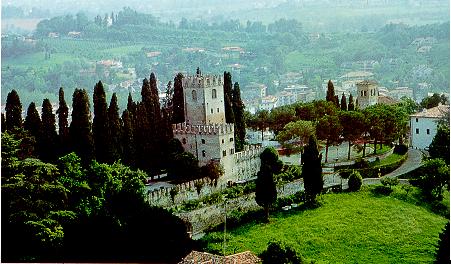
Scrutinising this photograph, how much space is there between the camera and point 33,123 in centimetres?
1302

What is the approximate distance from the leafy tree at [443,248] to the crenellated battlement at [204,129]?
3.84 meters

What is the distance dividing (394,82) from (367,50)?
0.67 metres

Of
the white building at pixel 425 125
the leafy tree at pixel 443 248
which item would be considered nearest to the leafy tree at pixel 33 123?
the white building at pixel 425 125

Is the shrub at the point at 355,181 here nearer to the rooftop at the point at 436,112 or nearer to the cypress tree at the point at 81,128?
the rooftop at the point at 436,112

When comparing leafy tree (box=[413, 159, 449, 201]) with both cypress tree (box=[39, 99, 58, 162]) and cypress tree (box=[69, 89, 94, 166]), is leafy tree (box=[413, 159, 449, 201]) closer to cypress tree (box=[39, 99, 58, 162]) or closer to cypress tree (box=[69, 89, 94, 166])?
cypress tree (box=[69, 89, 94, 166])

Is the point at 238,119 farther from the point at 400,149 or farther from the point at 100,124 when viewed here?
the point at 400,149

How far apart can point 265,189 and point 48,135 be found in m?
3.47

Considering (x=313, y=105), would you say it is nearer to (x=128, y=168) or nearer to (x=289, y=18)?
(x=289, y=18)

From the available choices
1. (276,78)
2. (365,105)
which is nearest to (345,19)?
(276,78)

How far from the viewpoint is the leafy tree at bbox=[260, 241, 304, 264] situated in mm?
10547

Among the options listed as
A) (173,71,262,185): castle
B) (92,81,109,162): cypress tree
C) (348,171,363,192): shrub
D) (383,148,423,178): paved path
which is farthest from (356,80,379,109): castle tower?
(92,81,109,162): cypress tree

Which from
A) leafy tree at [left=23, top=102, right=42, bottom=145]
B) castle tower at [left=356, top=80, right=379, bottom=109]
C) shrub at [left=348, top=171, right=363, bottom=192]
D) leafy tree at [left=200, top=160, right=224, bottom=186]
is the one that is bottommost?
shrub at [left=348, top=171, right=363, bottom=192]

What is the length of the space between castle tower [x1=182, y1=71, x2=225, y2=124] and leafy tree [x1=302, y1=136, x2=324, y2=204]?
5.44ft

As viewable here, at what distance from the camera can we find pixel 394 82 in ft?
43.0
